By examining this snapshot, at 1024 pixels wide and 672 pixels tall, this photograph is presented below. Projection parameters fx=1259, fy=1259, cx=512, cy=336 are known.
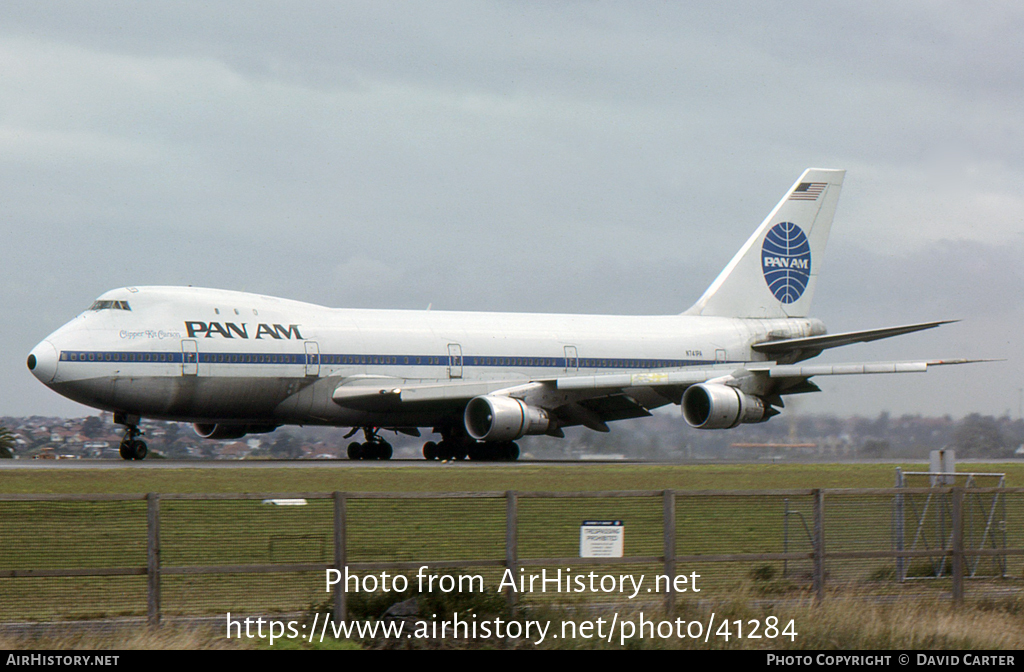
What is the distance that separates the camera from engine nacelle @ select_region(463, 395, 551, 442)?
114 feet

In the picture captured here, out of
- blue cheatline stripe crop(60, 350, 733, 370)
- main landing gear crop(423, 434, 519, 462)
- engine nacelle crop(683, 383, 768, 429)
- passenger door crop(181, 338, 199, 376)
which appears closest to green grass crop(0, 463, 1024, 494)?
engine nacelle crop(683, 383, 768, 429)

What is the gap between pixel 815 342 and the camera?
4250 cm

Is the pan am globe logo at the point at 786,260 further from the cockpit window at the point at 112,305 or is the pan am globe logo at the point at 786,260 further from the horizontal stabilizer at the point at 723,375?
the cockpit window at the point at 112,305

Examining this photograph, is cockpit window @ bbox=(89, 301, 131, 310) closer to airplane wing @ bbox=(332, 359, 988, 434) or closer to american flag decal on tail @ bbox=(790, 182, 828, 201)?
airplane wing @ bbox=(332, 359, 988, 434)

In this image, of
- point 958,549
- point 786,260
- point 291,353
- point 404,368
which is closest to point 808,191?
point 786,260

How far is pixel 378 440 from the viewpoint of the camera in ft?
129

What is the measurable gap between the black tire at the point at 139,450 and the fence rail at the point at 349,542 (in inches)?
790

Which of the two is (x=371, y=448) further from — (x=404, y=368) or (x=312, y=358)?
(x=312, y=358)

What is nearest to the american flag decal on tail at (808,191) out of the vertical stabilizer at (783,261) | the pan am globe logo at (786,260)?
the vertical stabilizer at (783,261)

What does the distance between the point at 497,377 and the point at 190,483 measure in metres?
17.4

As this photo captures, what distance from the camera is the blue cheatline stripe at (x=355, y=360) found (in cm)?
3198

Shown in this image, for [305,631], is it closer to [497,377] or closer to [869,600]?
[869,600]

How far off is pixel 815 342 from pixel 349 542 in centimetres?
3292
